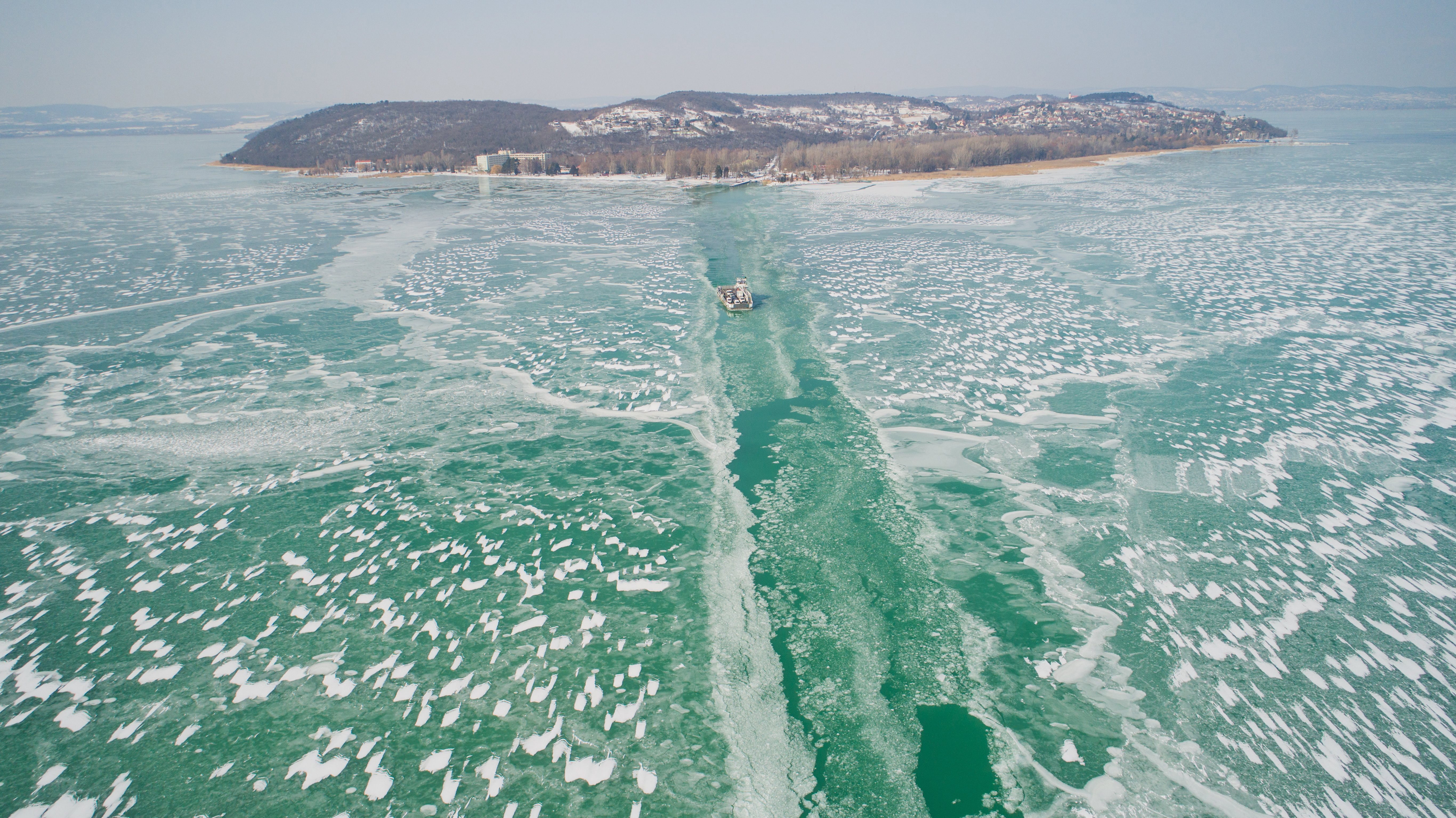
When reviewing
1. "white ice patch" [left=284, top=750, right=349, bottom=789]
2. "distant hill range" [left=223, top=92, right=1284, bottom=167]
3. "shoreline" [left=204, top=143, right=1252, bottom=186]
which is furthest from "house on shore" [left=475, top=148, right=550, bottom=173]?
"white ice patch" [left=284, top=750, right=349, bottom=789]

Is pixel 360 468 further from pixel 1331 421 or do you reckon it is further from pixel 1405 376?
pixel 1405 376

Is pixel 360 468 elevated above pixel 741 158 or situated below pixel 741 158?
below

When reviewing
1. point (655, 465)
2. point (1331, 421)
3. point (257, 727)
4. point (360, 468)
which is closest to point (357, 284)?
point (360, 468)

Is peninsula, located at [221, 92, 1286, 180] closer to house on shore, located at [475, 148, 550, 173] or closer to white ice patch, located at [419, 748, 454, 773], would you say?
house on shore, located at [475, 148, 550, 173]

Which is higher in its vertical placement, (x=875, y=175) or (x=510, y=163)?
(x=510, y=163)

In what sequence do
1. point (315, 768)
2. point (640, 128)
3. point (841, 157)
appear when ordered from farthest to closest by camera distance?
point (640, 128)
point (841, 157)
point (315, 768)

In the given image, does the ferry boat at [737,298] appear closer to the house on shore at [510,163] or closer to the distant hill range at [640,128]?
the house on shore at [510,163]

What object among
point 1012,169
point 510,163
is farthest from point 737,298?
point 510,163

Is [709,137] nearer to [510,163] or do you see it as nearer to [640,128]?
[640,128]
